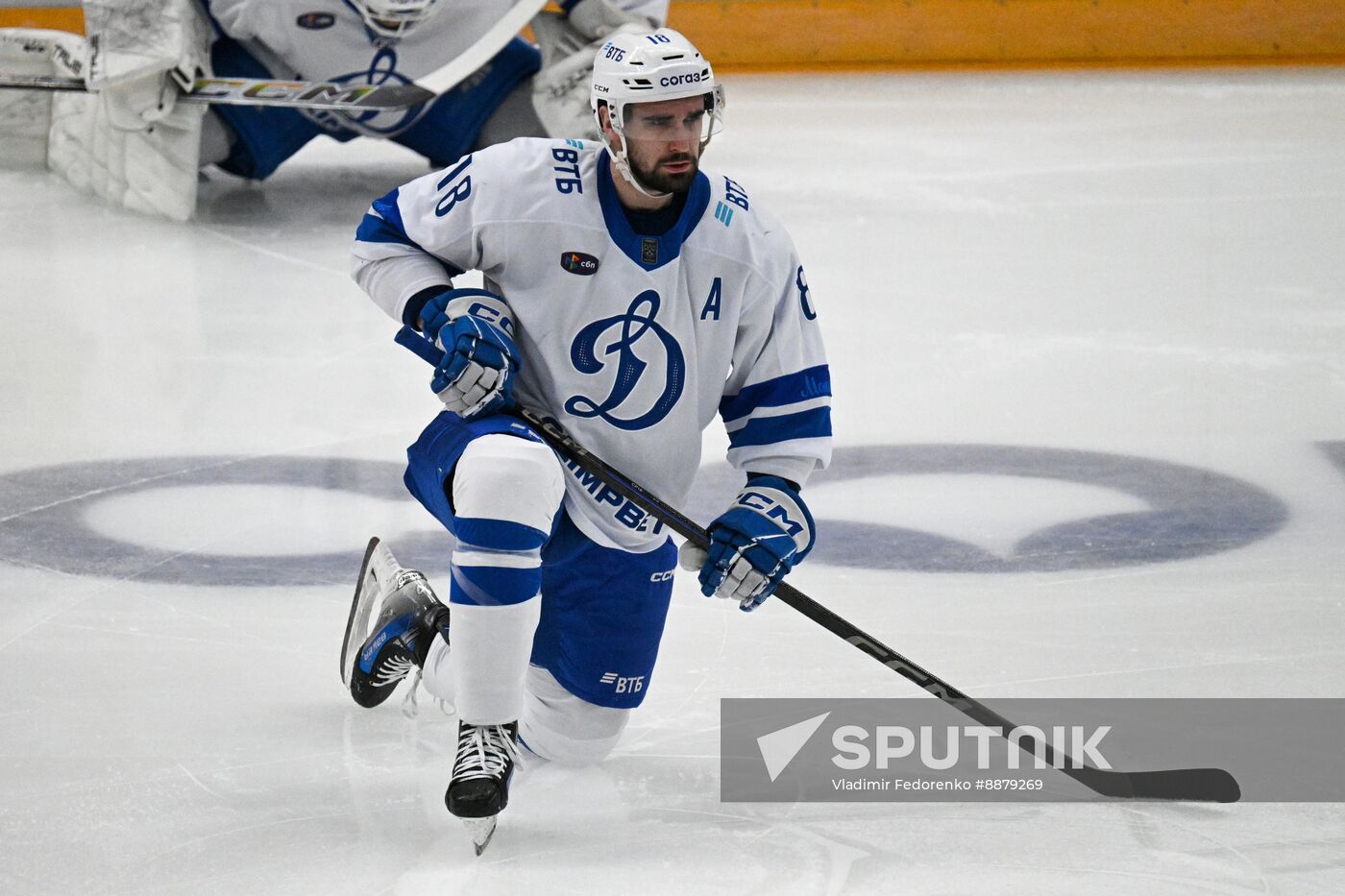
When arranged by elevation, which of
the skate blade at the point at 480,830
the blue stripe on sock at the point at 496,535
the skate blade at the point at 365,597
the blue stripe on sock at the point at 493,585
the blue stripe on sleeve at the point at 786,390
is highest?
the blue stripe on sleeve at the point at 786,390

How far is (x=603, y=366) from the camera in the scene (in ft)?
Result: 6.70

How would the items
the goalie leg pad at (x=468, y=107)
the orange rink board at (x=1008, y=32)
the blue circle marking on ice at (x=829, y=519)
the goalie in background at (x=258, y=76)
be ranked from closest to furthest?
1. the blue circle marking on ice at (x=829, y=519)
2. the goalie in background at (x=258, y=76)
3. the goalie leg pad at (x=468, y=107)
4. the orange rink board at (x=1008, y=32)

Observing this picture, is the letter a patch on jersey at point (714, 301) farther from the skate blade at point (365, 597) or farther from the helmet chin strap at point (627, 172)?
the skate blade at point (365, 597)

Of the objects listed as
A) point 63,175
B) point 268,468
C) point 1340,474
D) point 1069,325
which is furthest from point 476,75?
point 1340,474

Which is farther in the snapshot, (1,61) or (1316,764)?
(1,61)

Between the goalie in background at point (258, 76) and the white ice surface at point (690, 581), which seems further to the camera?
the goalie in background at point (258, 76)

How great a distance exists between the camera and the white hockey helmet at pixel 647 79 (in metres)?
1.98

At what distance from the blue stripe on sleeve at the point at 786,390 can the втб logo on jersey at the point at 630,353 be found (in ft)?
0.30

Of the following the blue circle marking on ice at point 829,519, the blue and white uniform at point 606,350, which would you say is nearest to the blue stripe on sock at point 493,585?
the blue and white uniform at point 606,350

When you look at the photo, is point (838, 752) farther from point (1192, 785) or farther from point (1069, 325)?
point (1069, 325)

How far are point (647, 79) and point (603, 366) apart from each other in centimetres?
33

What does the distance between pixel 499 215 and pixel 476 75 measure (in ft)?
13.4

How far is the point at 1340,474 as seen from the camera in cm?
325

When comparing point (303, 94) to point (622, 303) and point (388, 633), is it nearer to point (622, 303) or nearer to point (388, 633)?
point (388, 633)
